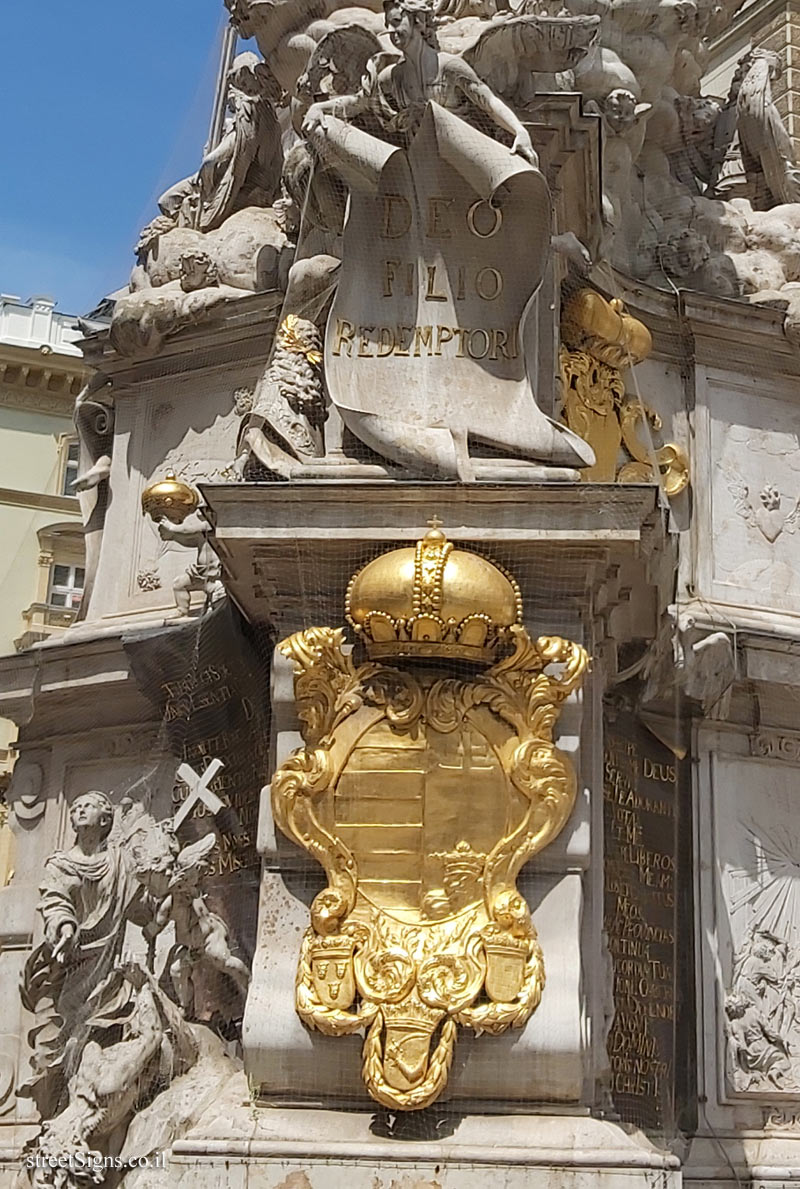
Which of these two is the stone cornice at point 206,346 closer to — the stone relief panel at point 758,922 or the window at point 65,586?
the window at point 65,586

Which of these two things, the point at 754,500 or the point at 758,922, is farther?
the point at 754,500

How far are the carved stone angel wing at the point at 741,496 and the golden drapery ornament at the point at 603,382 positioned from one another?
81cm

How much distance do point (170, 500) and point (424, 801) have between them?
2540 millimetres

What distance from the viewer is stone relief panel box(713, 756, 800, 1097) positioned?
9.30m

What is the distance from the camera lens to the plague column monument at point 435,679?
7.27 metres

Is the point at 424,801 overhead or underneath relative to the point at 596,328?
underneath

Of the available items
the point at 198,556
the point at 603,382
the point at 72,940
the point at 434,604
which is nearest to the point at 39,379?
the point at 198,556

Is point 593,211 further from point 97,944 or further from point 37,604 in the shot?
point 37,604

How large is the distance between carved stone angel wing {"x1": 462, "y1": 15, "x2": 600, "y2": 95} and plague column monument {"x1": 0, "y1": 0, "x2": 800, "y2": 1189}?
0.08ft

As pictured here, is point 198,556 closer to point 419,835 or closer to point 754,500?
point 754,500

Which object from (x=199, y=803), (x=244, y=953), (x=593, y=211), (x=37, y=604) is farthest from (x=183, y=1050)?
(x=37, y=604)

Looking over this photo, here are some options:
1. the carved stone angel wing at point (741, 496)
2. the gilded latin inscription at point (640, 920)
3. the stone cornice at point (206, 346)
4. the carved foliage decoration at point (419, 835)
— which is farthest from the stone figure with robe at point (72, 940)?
the carved stone angel wing at point (741, 496)

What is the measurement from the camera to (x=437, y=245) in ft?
27.9

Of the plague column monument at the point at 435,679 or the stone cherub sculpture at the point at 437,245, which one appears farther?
the stone cherub sculpture at the point at 437,245
